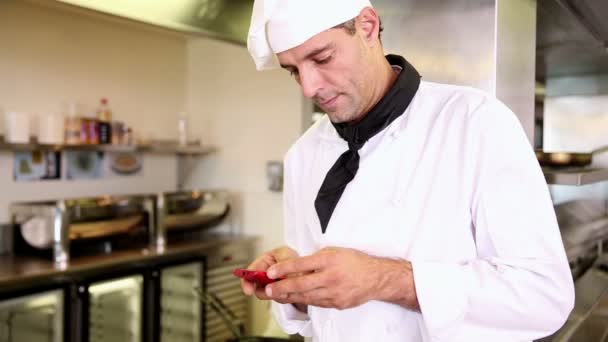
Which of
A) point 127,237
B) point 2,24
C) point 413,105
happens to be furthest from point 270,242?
point 413,105

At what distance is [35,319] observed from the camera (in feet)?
9.53

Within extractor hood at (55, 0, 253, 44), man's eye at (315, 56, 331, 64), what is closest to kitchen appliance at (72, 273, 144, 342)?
extractor hood at (55, 0, 253, 44)

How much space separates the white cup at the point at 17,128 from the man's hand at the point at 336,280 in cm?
274

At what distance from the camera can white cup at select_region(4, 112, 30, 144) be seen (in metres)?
3.19

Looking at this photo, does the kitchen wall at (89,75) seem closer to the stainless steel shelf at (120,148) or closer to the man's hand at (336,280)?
the stainless steel shelf at (120,148)

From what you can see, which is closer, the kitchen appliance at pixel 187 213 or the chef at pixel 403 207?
the chef at pixel 403 207

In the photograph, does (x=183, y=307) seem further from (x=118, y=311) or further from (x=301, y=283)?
(x=301, y=283)

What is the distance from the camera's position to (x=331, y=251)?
0.97 metres

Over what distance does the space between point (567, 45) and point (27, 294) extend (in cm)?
261

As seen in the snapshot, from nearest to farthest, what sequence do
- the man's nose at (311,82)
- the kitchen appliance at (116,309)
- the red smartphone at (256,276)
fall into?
the red smartphone at (256,276), the man's nose at (311,82), the kitchen appliance at (116,309)

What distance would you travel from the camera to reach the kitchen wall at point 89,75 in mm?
3383

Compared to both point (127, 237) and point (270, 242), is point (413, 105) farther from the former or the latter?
point (270, 242)

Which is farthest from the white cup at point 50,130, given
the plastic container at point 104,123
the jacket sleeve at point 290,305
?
the jacket sleeve at point 290,305

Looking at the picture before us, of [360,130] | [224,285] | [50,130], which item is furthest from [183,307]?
[360,130]
